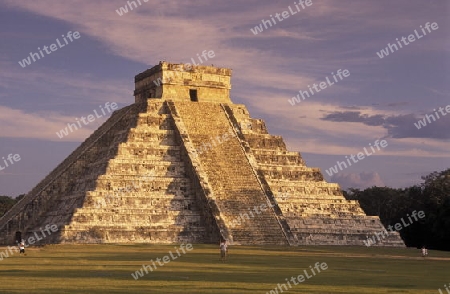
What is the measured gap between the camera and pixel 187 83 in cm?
4322

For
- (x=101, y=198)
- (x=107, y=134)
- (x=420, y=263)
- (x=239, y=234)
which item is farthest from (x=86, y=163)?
(x=420, y=263)

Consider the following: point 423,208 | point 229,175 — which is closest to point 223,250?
point 229,175

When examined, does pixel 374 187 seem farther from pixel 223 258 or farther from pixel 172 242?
pixel 223 258

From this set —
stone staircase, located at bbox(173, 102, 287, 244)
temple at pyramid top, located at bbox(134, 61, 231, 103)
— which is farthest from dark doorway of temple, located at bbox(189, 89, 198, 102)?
stone staircase, located at bbox(173, 102, 287, 244)

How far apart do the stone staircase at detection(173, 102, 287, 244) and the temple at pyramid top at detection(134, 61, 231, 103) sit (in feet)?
2.58

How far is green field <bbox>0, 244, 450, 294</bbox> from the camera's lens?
Result: 16.0 meters

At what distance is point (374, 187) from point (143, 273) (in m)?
54.4

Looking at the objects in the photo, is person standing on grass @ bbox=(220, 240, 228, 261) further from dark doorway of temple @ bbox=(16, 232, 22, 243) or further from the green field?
dark doorway of temple @ bbox=(16, 232, 22, 243)

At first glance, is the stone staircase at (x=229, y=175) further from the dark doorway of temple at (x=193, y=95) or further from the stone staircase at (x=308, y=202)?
the stone staircase at (x=308, y=202)

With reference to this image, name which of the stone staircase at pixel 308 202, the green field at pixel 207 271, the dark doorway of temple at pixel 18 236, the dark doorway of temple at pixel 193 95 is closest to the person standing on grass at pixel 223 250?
the green field at pixel 207 271

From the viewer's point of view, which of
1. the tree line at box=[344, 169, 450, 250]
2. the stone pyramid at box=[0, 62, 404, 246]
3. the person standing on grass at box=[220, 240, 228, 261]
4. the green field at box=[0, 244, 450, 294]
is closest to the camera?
the green field at box=[0, 244, 450, 294]

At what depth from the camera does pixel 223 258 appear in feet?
83.0

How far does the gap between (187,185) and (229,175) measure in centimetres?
251

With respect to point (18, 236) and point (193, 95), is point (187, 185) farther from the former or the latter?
point (18, 236)
